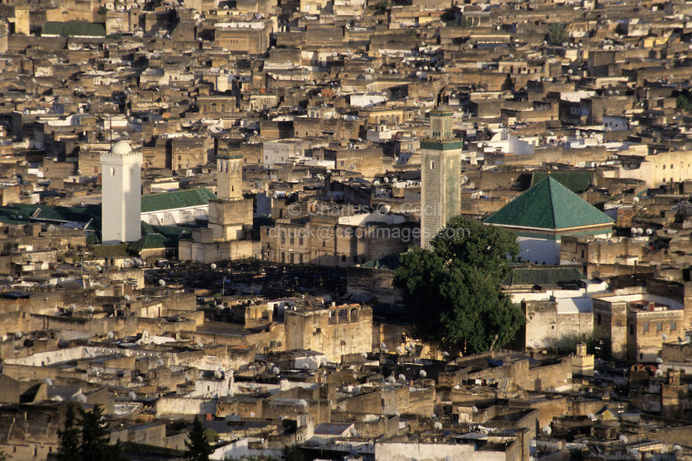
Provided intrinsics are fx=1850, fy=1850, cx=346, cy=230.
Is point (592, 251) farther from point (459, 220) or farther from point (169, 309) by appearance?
point (169, 309)

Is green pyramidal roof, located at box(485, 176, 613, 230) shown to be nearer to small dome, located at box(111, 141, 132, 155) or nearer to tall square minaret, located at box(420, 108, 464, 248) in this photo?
tall square minaret, located at box(420, 108, 464, 248)

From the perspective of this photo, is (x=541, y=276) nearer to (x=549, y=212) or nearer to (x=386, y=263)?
(x=549, y=212)

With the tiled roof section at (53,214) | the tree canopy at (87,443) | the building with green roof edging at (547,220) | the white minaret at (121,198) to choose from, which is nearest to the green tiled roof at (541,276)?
the building with green roof edging at (547,220)

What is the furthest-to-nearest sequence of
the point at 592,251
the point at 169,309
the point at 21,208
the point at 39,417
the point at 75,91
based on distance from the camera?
the point at 75,91 → the point at 21,208 → the point at 592,251 → the point at 169,309 → the point at 39,417

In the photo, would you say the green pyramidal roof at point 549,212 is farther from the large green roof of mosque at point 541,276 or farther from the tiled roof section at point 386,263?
the large green roof of mosque at point 541,276

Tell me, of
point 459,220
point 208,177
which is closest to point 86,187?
point 208,177

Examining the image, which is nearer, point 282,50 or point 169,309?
point 169,309
